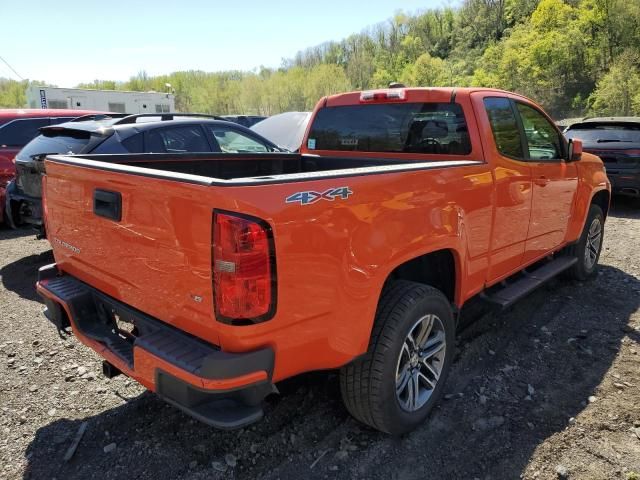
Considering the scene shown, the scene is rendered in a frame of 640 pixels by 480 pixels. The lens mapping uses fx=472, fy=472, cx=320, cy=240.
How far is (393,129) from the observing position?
12.3ft

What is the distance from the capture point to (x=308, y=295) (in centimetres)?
201

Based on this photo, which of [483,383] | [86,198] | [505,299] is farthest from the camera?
[505,299]

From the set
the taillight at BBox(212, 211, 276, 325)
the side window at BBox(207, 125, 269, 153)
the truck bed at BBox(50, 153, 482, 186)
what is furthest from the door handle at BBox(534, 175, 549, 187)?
the side window at BBox(207, 125, 269, 153)

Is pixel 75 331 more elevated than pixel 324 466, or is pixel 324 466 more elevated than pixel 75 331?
pixel 75 331

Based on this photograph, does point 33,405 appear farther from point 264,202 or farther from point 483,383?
point 483,383

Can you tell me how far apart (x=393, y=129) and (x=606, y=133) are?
755 cm

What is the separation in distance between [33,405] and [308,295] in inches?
87.1

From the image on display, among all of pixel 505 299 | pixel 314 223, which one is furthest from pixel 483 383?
pixel 314 223

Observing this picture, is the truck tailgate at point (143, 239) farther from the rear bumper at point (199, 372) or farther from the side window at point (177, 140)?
the side window at point (177, 140)

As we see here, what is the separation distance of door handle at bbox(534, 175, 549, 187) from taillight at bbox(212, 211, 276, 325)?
2772 millimetres

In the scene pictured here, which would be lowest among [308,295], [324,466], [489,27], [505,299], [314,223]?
[324,466]

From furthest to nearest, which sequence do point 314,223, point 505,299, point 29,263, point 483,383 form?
point 29,263 < point 505,299 < point 483,383 < point 314,223

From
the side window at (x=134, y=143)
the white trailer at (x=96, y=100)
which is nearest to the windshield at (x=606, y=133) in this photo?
the side window at (x=134, y=143)

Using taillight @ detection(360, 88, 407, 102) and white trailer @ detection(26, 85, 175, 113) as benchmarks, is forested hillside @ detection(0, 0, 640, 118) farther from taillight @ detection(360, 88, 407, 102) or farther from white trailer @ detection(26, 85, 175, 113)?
taillight @ detection(360, 88, 407, 102)
